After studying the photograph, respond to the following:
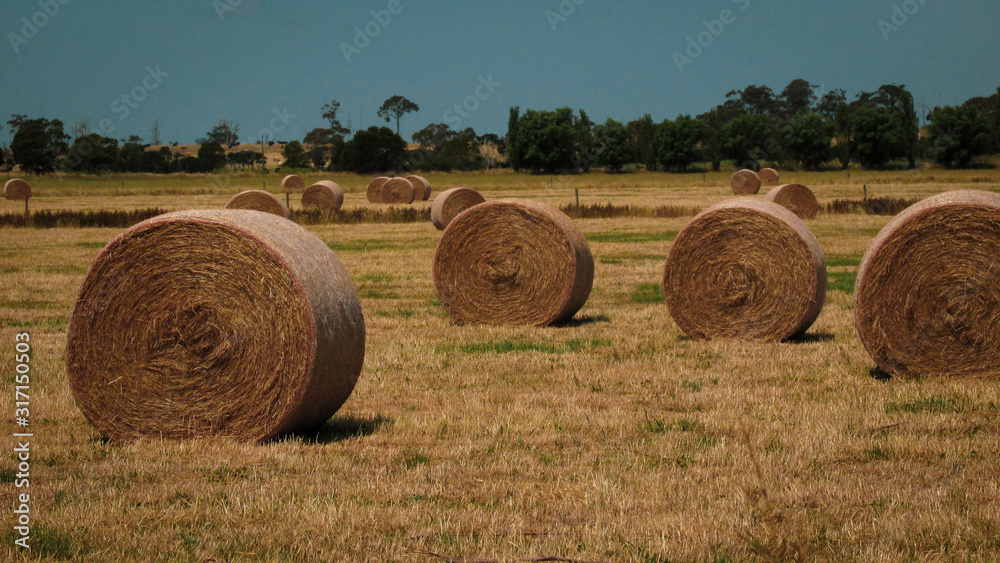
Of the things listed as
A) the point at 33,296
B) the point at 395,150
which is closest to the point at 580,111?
the point at 395,150

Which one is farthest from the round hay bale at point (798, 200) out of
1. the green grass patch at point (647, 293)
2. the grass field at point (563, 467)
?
the grass field at point (563, 467)

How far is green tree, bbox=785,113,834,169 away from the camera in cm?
9144

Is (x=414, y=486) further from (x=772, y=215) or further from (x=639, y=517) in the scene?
(x=772, y=215)

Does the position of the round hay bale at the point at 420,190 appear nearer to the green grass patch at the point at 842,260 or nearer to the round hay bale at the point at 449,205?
the round hay bale at the point at 449,205

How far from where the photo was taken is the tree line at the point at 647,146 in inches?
3465

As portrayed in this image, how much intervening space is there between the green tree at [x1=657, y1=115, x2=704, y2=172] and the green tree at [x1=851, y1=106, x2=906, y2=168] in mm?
15941

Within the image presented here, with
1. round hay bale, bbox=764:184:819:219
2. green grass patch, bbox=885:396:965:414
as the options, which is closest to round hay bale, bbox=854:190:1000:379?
green grass patch, bbox=885:396:965:414

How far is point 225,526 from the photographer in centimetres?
544

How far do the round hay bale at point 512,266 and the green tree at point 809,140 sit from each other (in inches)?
3277

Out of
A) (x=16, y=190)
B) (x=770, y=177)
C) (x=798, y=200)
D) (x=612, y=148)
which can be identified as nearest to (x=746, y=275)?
(x=798, y=200)

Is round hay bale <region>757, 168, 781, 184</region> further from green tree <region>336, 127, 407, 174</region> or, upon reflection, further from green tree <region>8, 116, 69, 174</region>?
green tree <region>8, 116, 69, 174</region>

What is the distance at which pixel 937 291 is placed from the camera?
31.1 ft

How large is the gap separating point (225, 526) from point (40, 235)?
84.4 feet

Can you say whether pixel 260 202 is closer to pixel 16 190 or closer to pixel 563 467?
pixel 563 467
